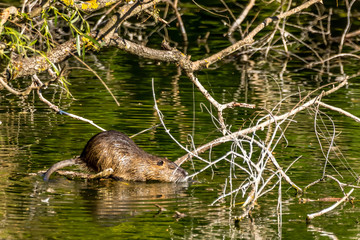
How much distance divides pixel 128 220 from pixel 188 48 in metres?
11.9

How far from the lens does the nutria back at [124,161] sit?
26.0 ft

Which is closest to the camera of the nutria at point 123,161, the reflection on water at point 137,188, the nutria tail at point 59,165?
the reflection on water at point 137,188

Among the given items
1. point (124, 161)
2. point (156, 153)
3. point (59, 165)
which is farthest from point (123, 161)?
point (156, 153)

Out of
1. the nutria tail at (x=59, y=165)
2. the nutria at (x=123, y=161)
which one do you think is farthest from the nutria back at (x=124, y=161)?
the nutria tail at (x=59, y=165)

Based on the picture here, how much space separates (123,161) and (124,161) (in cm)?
1

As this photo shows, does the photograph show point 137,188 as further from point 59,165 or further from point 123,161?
point 59,165

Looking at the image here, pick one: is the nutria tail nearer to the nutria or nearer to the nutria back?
the nutria

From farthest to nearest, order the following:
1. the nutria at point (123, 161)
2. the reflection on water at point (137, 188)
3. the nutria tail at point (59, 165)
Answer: the nutria at point (123, 161), the nutria tail at point (59, 165), the reflection on water at point (137, 188)

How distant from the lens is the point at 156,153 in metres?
9.05

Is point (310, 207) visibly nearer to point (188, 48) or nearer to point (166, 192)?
point (166, 192)

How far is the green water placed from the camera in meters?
6.09

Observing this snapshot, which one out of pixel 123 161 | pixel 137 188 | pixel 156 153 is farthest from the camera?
pixel 156 153

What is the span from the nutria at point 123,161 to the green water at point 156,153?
0.51ft

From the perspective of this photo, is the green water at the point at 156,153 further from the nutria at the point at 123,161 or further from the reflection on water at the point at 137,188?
the nutria at the point at 123,161
